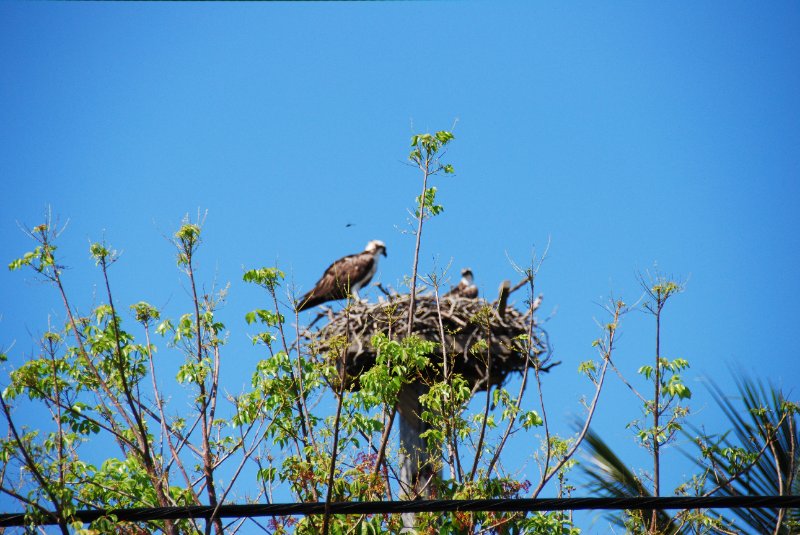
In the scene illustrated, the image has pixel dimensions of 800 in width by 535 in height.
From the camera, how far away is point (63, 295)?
6637 millimetres

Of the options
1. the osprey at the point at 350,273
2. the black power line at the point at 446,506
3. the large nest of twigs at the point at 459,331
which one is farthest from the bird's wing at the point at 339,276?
the black power line at the point at 446,506

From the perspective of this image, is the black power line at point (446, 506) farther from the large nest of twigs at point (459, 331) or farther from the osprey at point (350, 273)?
the osprey at point (350, 273)

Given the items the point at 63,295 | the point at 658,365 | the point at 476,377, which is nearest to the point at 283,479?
the point at 63,295

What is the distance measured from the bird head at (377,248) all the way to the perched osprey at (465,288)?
132cm

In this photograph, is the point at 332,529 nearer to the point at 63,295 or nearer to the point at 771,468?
the point at 63,295

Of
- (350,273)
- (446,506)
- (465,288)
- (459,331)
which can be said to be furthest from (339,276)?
(446,506)

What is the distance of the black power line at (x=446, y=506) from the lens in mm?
4141

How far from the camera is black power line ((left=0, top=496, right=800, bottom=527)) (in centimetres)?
414

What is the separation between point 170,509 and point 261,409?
270 centimetres

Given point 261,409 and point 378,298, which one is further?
point 378,298

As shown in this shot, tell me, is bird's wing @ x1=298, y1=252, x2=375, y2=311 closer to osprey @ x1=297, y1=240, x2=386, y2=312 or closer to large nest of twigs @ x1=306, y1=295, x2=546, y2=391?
osprey @ x1=297, y1=240, x2=386, y2=312

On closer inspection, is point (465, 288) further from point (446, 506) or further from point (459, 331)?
point (446, 506)

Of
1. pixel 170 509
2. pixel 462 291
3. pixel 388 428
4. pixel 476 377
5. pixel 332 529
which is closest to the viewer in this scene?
Answer: pixel 170 509

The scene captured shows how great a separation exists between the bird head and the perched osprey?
1.32m
